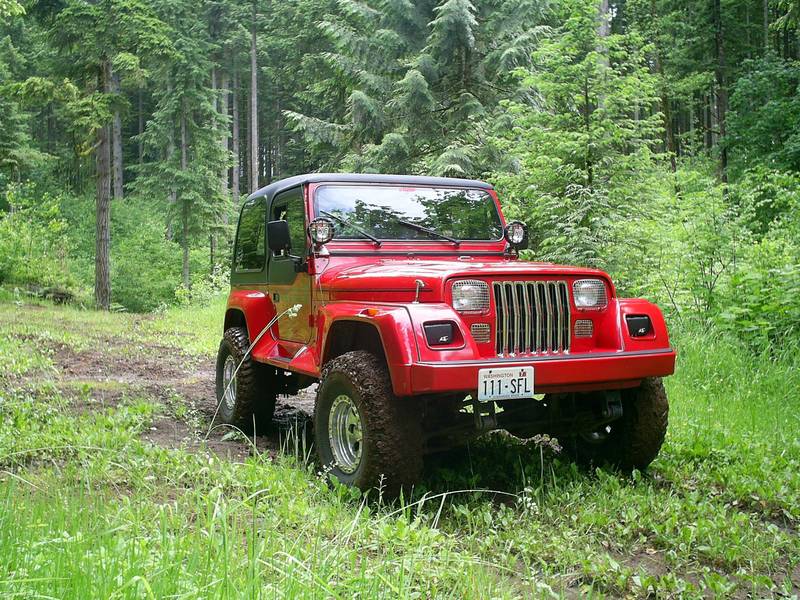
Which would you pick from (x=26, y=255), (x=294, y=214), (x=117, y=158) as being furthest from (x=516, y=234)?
(x=117, y=158)

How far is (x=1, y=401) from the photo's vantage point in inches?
207

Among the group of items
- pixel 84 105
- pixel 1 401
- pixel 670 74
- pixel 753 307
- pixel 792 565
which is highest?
pixel 670 74

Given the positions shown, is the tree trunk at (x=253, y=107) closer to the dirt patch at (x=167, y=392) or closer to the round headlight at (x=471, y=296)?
the dirt patch at (x=167, y=392)

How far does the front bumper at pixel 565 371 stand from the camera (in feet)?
11.8

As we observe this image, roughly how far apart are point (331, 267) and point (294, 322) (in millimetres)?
662

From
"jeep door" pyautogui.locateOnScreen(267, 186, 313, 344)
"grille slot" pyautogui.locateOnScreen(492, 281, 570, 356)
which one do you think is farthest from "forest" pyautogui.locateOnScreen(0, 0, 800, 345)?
"jeep door" pyautogui.locateOnScreen(267, 186, 313, 344)

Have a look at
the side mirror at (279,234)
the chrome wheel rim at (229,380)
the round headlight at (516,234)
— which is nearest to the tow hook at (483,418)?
the side mirror at (279,234)

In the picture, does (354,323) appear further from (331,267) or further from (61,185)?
(61,185)

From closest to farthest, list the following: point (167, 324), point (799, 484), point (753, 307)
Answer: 1. point (799, 484)
2. point (753, 307)
3. point (167, 324)

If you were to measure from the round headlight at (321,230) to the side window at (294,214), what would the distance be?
9.2 inches

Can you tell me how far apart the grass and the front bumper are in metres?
0.55

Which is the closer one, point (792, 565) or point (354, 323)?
point (792, 565)

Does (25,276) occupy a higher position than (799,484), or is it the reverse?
(25,276)

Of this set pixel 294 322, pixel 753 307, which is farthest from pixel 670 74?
pixel 294 322
